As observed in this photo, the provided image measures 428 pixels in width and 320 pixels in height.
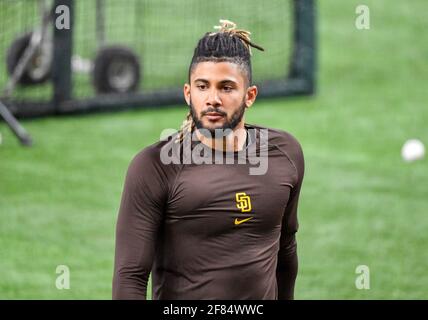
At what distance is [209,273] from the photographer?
4.33 meters

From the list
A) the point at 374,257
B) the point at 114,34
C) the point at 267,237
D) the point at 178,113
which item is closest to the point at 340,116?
the point at 178,113

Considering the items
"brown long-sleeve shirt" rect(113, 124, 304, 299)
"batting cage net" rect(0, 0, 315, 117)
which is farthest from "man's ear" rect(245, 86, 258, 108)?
"batting cage net" rect(0, 0, 315, 117)

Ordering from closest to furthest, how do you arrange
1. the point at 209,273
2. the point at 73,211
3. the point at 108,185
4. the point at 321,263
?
the point at 209,273, the point at 321,263, the point at 73,211, the point at 108,185

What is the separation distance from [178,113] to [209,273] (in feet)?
31.3

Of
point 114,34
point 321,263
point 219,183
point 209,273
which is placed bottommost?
point 321,263

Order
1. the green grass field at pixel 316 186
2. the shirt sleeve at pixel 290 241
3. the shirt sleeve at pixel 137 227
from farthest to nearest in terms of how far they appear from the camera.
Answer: the green grass field at pixel 316 186 < the shirt sleeve at pixel 290 241 < the shirt sleeve at pixel 137 227

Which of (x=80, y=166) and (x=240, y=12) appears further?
(x=240, y=12)

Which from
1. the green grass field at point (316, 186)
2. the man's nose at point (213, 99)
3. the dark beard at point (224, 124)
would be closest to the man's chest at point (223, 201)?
the dark beard at point (224, 124)

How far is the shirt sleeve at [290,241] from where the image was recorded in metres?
4.67

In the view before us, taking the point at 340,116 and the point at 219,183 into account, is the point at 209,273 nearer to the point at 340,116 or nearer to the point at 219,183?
the point at 219,183

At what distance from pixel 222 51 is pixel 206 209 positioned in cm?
65

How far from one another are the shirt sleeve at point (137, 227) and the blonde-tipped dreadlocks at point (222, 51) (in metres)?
0.27

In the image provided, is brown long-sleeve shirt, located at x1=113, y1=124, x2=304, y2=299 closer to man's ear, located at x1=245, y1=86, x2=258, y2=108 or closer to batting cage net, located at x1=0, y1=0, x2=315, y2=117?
man's ear, located at x1=245, y1=86, x2=258, y2=108

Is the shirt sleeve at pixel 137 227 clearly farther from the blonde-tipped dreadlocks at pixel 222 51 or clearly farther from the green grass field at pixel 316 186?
the green grass field at pixel 316 186
